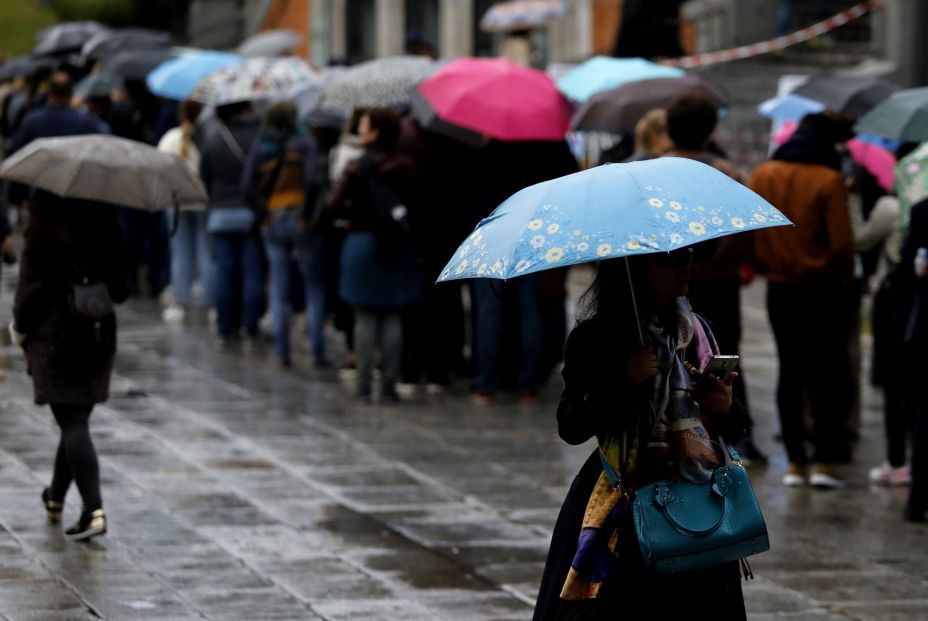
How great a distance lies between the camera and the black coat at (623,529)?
4.54m

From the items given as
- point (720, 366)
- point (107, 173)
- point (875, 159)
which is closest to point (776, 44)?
point (875, 159)

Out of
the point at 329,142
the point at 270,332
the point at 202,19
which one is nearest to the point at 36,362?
the point at 329,142

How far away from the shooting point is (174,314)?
16.0 meters

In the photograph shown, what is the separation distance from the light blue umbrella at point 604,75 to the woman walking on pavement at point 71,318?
4.92m

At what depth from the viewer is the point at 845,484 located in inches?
380

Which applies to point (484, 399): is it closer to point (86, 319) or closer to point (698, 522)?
point (86, 319)

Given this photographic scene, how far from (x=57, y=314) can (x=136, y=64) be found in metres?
11.4

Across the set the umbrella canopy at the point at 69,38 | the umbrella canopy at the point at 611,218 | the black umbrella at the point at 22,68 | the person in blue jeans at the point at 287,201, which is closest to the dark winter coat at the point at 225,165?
the person in blue jeans at the point at 287,201

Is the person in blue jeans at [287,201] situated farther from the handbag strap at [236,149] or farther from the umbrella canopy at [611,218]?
the umbrella canopy at [611,218]

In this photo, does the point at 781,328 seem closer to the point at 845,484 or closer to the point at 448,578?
the point at 845,484

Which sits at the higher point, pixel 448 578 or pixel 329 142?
pixel 329 142

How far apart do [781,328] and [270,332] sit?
21.9 feet

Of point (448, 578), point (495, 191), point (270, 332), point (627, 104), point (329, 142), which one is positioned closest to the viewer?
point (448, 578)

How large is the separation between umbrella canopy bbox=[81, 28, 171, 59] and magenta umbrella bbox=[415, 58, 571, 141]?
9653 mm
